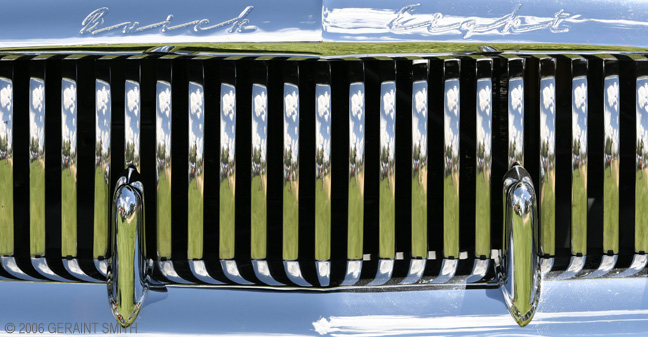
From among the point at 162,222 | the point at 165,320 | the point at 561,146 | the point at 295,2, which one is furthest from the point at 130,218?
the point at 561,146

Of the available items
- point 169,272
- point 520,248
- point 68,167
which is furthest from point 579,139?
point 68,167

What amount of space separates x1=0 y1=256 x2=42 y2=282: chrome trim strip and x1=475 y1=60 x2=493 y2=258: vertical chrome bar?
905 millimetres

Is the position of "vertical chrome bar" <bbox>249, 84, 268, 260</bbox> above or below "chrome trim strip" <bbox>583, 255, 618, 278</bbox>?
above

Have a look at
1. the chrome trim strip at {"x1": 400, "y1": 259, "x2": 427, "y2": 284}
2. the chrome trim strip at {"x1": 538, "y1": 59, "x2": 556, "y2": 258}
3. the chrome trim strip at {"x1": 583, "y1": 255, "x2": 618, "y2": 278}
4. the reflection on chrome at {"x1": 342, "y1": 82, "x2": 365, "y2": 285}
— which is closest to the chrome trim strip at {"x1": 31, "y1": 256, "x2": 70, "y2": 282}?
the reflection on chrome at {"x1": 342, "y1": 82, "x2": 365, "y2": 285}

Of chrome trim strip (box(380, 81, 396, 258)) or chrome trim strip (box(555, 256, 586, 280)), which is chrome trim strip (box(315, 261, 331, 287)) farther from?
chrome trim strip (box(555, 256, 586, 280))

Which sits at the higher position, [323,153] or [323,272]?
[323,153]

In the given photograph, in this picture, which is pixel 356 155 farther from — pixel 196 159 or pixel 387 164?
pixel 196 159

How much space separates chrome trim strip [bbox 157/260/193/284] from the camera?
4.69 feet

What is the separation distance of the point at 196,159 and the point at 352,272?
381 millimetres

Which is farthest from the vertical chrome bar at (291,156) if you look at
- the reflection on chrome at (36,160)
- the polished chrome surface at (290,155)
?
the reflection on chrome at (36,160)

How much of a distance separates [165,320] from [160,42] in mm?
520

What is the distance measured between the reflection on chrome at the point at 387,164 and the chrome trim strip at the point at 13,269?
2.36 feet

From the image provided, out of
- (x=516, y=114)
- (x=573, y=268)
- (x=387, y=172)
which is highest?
(x=516, y=114)

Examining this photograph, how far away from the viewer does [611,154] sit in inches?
55.1
